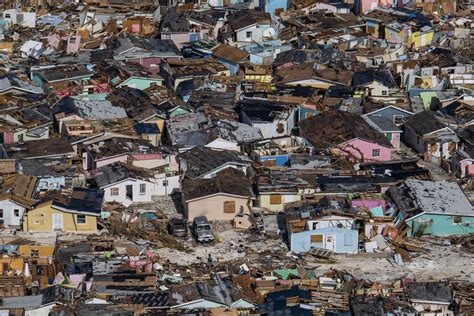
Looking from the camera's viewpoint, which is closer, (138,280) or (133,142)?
(138,280)

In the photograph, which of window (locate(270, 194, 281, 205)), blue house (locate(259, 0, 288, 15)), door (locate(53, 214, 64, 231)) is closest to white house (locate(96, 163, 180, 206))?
door (locate(53, 214, 64, 231))

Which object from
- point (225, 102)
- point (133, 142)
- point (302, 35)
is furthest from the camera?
point (302, 35)

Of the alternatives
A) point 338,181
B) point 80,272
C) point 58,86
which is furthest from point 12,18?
point 80,272

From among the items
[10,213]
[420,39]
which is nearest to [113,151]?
[10,213]

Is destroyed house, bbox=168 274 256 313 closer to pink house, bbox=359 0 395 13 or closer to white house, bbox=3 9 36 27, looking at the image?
white house, bbox=3 9 36 27

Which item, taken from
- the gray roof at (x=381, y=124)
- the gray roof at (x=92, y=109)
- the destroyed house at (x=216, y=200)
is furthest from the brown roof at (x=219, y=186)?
the gray roof at (x=381, y=124)

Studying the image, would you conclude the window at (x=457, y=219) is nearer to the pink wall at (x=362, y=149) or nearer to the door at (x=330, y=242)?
the door at (x=330, y=242)

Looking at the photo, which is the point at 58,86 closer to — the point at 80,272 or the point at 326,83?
the point at 326,83
